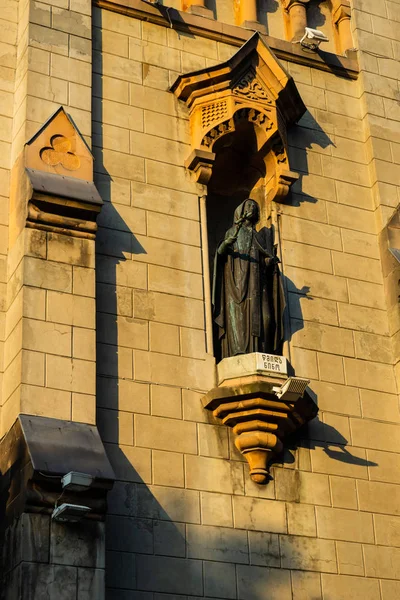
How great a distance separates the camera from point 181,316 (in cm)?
1450

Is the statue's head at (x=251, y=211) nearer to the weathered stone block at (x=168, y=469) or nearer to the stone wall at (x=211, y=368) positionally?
the stone wall at (x=211, y=368)

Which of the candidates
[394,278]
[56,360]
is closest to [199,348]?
[56,360]

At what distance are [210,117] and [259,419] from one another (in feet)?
14.8

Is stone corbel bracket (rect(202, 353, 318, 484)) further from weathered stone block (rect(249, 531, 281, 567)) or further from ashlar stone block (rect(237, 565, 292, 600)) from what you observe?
ashlar stone block (rect(237, 565, 292, 600))

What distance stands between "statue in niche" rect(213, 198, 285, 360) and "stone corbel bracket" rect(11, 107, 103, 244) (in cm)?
194

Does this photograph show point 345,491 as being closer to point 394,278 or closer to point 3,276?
point 394,278

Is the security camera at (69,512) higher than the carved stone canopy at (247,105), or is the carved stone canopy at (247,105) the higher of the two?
the carved stone canopy at (247,105)

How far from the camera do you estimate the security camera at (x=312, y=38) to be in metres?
17.2

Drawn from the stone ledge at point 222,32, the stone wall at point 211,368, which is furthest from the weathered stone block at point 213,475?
the stone ledge at point 222,32

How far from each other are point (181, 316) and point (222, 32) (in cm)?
485

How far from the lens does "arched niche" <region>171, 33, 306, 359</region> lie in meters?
15.9

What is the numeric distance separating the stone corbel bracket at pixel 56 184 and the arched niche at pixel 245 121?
1.87 metres

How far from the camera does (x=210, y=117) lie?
15945 millimetres

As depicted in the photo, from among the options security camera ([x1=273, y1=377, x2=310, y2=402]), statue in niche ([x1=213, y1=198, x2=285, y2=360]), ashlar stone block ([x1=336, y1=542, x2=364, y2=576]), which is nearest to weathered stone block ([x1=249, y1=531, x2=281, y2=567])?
ashlar stone block ([x1=336, y1=542, x2=364, y2=576])
